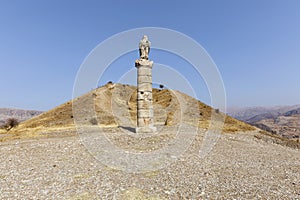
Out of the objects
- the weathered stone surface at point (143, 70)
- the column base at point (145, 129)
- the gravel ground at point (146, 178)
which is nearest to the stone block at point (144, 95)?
the weathered stone surface at point (143, 70)

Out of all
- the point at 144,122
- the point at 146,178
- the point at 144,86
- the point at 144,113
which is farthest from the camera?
the point at 144,86

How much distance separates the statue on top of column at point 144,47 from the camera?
75.3 ft

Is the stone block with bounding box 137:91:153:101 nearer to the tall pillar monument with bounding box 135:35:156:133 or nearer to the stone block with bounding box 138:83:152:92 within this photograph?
the tall pillar monument with bounding box 135:35:156:133

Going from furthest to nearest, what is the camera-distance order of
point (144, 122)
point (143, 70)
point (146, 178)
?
1. point (143, 70)
2. point (144, 122)
3. point (146, 178)

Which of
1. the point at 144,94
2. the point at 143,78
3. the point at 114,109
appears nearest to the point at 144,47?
the point at 143,78

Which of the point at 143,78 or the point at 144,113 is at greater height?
the point at 143,78

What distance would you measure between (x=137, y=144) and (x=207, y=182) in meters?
8.02

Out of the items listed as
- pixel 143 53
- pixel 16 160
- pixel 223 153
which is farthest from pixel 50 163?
pixel 143 53

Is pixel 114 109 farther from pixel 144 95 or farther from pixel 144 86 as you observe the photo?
pixel 144 86

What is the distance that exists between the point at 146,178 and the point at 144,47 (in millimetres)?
16025

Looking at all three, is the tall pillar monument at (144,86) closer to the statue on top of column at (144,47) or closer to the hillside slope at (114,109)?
the statue on top of column at (144,47)

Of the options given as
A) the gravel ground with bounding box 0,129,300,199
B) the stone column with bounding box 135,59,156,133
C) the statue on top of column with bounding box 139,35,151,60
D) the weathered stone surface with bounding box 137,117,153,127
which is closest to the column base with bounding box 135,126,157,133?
the stone column with bounding box 135,59,156,133

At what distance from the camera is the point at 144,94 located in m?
23.0

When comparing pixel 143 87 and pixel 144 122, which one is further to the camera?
pixel 143 87
